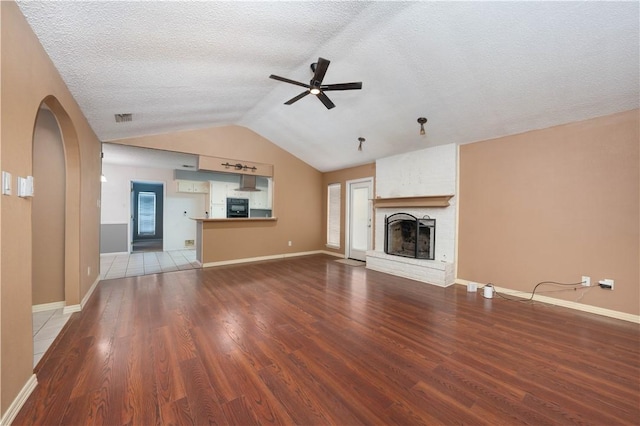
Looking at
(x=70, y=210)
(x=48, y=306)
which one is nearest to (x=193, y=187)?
(x=70, y=210)

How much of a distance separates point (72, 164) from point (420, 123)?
4.69 meters

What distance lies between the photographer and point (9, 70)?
4.64ft

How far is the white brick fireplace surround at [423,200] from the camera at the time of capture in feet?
14.2

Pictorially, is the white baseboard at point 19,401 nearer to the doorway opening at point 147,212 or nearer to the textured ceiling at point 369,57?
the textured ceiling at point 369,57

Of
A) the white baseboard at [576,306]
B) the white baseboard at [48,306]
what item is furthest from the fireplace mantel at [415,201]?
the white baseboard at [48,306]

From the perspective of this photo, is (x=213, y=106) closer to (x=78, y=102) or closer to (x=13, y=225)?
(x=78, y=102)

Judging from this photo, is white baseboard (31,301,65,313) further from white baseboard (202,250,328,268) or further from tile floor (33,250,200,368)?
white baseboard (202,250,328,268)

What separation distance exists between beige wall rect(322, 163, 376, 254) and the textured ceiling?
82.4 inches

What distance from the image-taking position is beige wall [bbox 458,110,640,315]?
113 inches

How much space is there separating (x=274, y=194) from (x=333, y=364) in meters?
4.81

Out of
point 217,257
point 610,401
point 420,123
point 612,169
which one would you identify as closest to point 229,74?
point 420,123

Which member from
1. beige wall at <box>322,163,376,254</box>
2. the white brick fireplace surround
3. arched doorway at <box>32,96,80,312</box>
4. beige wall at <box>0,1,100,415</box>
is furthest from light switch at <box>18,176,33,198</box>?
beige wall at <box>322,163,376,254</box>

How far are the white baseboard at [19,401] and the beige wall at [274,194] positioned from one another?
3.67 meters

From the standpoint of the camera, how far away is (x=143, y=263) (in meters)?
5.52
